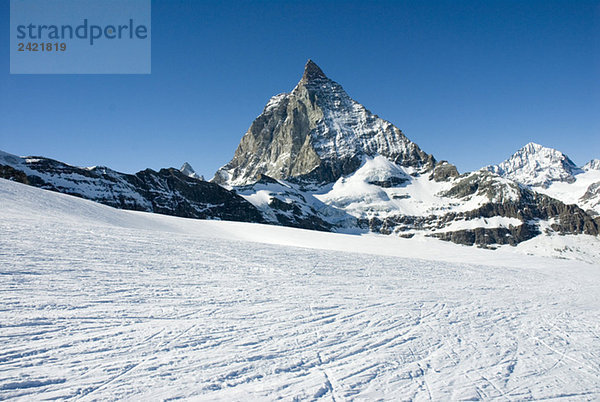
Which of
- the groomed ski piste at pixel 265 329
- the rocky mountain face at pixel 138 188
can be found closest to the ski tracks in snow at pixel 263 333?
the groomed ski piste at pixel 265 329

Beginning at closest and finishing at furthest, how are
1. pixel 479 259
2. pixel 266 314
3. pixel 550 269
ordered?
pixel 266 314, pixel 550 269, pixel 479 259

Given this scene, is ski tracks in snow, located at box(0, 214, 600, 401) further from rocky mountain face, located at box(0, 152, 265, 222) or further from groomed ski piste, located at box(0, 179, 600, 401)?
rocky mountain face, located at box(0, 152, 265, 222)

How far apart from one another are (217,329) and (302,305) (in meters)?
2.42

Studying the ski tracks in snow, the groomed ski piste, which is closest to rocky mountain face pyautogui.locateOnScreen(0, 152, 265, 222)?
the groomed ski piste

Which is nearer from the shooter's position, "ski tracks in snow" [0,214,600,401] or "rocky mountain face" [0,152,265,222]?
"ski tracks in snow" [0,214,600,401]

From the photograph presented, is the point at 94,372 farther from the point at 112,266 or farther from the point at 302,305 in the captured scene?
the point at 112,266

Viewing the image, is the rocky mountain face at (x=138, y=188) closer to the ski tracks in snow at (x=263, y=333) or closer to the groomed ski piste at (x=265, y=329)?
the groomed ski piste at (x=265, y=329)

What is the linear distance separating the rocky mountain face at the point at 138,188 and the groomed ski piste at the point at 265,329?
7027 cm

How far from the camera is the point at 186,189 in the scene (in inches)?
5807

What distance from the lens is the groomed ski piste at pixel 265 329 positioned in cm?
453

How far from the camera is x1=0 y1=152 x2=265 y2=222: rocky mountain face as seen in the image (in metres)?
100

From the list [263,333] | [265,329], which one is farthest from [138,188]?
[263,333]

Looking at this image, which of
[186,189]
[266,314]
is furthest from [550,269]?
[186,189]

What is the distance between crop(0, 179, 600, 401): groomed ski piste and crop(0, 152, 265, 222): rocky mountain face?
7027 cm
